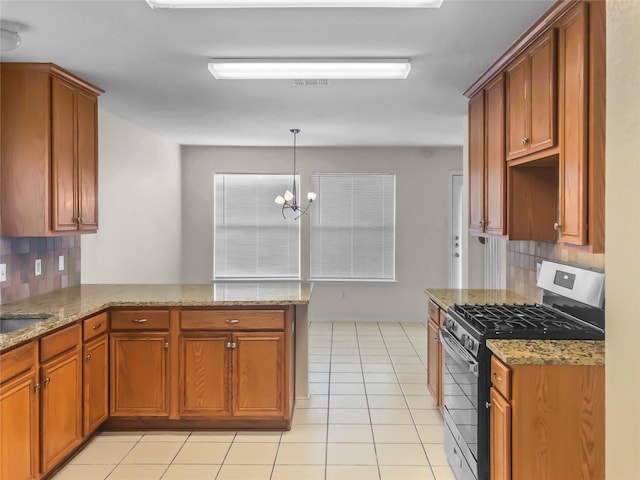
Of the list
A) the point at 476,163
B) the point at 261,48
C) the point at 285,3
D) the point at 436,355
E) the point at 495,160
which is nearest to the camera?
the point at 285,3

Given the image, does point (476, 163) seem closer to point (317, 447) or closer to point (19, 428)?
point (317, 447)

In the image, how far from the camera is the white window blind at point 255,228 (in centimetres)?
716

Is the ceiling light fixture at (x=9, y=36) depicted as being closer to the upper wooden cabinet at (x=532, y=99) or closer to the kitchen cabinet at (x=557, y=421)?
the upper wooden cabinet at (x=532, y=99)

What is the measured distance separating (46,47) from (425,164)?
5.16 metres

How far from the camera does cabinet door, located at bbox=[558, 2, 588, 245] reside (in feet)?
6.99

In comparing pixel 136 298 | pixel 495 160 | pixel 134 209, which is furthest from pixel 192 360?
pixel 134 209

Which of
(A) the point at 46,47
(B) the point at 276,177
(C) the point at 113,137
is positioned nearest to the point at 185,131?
(C) the point at 113,137

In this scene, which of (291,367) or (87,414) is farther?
(291,367)

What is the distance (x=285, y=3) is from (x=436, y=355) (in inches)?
98.6

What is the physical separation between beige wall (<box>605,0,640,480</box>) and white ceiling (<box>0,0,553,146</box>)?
1.42 m

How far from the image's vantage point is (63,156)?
131 inches

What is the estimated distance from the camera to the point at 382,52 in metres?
2.95

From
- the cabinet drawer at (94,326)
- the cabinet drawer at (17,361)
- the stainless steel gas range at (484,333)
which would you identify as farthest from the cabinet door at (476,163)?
the cabinet drawer at (17,361)

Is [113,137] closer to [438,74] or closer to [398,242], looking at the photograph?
[438,74]
